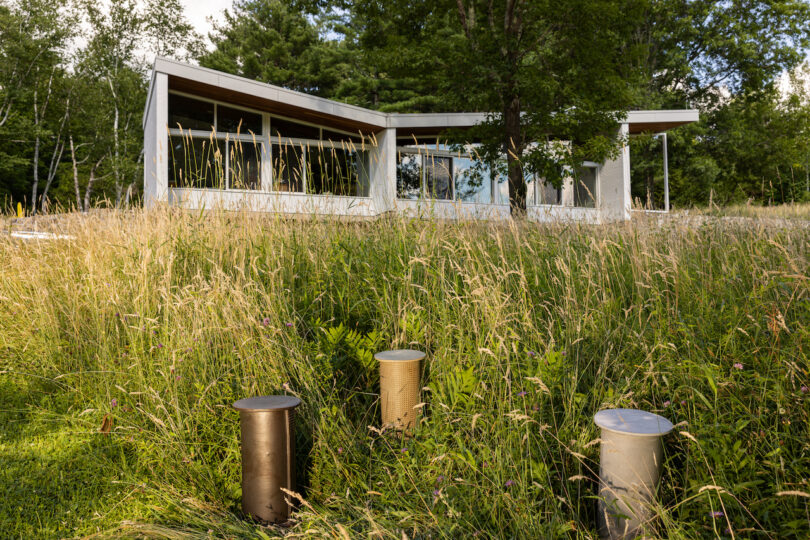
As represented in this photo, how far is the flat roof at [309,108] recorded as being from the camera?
12.7 m

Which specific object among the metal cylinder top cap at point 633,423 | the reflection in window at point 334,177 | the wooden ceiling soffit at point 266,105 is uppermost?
the wooden ceiling soffit at point 266,105

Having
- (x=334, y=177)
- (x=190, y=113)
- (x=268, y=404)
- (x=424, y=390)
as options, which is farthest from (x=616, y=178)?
(x=268, y=404)

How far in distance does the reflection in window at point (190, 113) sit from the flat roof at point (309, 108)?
0.80 feet

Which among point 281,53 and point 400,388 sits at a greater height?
point 281,53

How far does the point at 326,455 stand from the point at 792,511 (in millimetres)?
1785

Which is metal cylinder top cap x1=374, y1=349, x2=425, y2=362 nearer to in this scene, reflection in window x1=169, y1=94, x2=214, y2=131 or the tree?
reflection in window x1=169, y1=94, x2=214, y2=131

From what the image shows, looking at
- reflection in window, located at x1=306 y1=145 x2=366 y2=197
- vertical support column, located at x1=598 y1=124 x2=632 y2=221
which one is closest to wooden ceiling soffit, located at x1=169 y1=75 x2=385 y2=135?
reflection in window, located at x1=306 y1=145 x2=366 y2=197

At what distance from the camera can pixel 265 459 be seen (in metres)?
2.24

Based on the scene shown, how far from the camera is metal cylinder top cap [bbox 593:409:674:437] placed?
1812mm

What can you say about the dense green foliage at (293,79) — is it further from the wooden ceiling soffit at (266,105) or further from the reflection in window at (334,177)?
the reflection in window at (334,177)

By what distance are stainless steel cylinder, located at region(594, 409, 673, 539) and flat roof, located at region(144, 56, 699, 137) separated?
1177 cm

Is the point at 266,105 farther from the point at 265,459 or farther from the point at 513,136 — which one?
the point at 265,459

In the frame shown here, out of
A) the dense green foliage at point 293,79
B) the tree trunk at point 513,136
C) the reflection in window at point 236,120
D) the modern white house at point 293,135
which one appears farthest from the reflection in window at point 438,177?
the dense green foliage at point 293,79

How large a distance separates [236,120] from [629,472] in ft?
49.8
